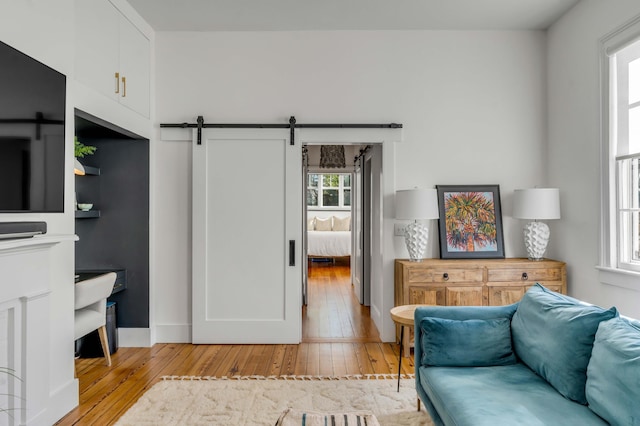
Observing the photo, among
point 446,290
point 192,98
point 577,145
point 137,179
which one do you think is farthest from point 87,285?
point 577,145

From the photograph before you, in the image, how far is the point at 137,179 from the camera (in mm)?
3744

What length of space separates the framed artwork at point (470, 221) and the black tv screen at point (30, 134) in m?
3.09

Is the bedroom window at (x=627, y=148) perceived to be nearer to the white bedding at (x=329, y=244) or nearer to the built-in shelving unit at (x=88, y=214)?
the built-in shelving unit at (x=88, y=214)

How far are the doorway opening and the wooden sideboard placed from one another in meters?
0.80

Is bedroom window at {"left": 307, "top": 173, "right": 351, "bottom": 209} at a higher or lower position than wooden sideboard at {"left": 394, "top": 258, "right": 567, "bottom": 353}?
higher

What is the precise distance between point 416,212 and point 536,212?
3.46ft

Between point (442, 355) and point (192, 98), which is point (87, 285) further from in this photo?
point (442, 355)

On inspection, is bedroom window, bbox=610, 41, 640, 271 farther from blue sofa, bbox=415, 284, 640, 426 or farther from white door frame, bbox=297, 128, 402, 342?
white door frame, bbox=297, 128, 402, 342

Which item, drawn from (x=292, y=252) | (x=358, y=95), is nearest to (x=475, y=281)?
(x=292, y=252)

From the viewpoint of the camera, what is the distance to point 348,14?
3.57 metres

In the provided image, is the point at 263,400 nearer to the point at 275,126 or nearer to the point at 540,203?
the point at 275,126

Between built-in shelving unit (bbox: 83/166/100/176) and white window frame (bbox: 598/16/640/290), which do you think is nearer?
white window frame (bbox: 598/16/640/290)

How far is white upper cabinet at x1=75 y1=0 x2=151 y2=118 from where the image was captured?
9.15ft

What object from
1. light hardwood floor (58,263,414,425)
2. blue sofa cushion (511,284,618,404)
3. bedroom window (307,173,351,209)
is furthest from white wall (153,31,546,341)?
bedroom window (307,173,351,209)
